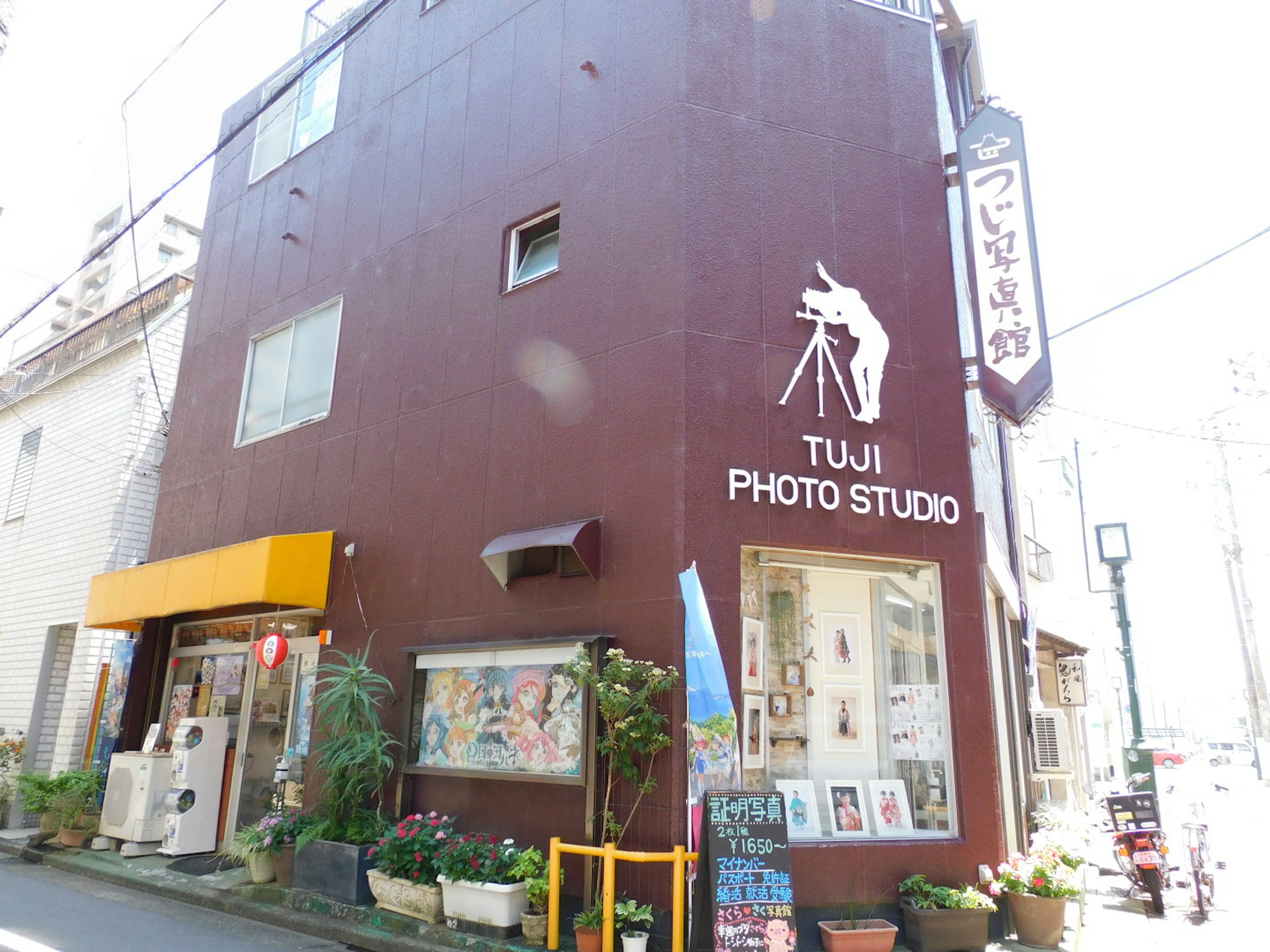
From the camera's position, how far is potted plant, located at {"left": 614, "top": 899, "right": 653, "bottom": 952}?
6.17 meters

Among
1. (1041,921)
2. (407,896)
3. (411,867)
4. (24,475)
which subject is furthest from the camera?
(24,475)

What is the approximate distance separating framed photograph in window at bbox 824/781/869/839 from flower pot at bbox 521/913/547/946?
242cm

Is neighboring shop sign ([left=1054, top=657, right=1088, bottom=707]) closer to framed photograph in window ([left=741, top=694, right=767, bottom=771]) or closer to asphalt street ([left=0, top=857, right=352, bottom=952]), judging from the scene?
framed photograph in window ([left=741, top=694, right=767, bottom=771])

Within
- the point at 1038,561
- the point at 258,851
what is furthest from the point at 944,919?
the point at 1038,561

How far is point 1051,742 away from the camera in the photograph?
1001cm

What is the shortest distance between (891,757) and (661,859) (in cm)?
258

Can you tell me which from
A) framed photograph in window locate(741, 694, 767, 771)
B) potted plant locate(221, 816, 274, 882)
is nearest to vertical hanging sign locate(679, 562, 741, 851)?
framed photograph in window locate(741, 694, 767, 771)

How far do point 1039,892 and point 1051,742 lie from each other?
3.32 m

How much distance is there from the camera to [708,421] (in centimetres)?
757

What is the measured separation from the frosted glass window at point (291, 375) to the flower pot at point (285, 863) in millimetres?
5036

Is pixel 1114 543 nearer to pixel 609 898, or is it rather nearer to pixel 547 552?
pixel 547 552

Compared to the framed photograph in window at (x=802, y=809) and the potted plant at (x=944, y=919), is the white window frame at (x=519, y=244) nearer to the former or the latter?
the framed photograph in window at (x=802, y=809)

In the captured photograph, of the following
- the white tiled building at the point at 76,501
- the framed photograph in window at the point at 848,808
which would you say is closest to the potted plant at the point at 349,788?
the framed photograph in window at the point at 848,808

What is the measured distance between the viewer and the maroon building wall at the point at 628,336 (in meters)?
7.51
